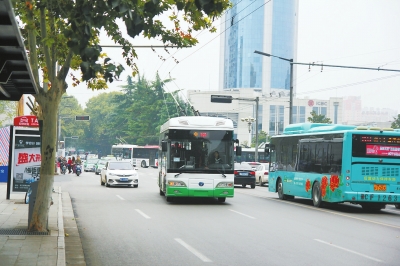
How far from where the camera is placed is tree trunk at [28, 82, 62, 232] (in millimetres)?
13805

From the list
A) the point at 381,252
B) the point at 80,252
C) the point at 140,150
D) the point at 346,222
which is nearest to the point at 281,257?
the point at 381,252

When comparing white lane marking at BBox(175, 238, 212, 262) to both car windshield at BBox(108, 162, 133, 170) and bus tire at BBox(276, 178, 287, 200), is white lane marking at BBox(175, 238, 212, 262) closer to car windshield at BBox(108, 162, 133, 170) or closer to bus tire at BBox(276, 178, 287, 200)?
bus tire at BBox(276, 178, 287, 200)

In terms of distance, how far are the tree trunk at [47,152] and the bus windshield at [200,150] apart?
30.0 ft

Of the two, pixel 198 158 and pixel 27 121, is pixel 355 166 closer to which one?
pixel 198 158

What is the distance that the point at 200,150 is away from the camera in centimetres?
2317

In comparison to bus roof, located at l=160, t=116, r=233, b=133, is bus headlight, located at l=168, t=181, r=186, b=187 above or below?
below

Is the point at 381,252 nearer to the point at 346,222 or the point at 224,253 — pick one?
the point at 224,253

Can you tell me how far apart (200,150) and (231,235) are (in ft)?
29.6

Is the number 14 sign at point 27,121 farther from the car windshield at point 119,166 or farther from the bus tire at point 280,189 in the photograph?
the car windshield at point 119,166

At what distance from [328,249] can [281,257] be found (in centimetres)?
151

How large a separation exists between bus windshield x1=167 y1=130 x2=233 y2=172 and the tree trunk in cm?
916

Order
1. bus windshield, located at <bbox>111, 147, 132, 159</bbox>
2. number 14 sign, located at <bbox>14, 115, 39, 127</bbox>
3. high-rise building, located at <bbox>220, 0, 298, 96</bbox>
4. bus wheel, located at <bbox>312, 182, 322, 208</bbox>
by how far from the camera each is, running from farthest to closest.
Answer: high-rise building, located at <bbox>220, 0, 298, 96</bbox> → bus windshield, located at <bbox>111, 147, 132, 159</bbox> → number 14 sign, located at <bbox>14, 115, 39, 127</bbox> → bus wheel, located at <bbox>312, 182, 322, 208</bbox>

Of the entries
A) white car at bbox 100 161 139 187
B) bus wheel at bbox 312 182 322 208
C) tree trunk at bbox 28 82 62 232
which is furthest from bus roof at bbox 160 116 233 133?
white car at bbox 100 161 139 187

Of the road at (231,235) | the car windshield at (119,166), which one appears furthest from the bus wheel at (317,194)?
the car windshield at (119,166)
